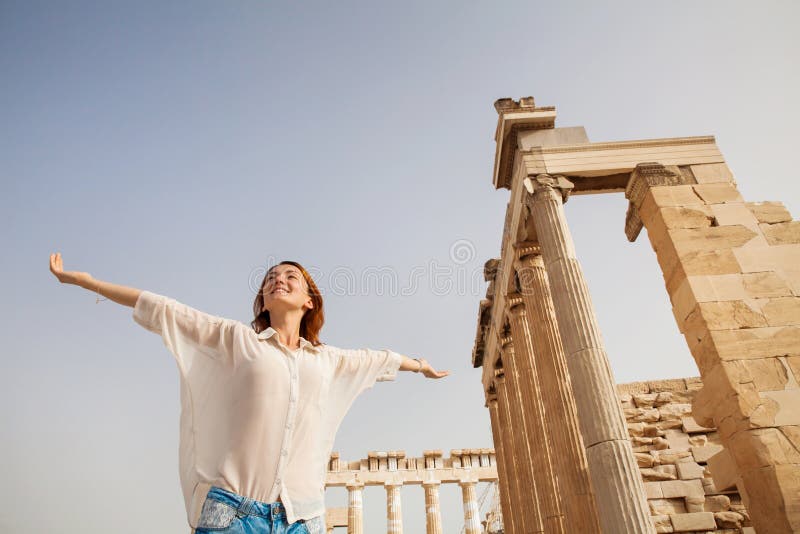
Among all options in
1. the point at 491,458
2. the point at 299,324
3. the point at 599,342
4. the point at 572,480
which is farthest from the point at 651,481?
the point at 491,458

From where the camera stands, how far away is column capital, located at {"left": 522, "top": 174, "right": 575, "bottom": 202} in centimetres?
1159

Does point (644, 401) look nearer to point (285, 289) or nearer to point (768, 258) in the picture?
point (768, 258)

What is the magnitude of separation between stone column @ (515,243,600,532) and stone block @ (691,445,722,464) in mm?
4788

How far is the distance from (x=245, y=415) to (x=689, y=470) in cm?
1481

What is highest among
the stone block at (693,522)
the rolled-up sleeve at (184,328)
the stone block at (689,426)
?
the stone block at (689,426)

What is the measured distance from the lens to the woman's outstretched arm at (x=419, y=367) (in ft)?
10.9

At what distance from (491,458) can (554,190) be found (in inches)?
1059

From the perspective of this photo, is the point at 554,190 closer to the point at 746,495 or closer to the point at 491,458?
the point at 746,495

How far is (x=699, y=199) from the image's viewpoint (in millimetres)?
11047

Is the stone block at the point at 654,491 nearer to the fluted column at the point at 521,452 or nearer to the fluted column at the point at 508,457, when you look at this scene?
the fluted column at the point at 521,452

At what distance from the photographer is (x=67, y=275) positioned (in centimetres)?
260

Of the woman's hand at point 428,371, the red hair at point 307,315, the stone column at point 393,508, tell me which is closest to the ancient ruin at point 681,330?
the woman's hand at point 428,371

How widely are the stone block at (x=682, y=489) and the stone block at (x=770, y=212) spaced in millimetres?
7159

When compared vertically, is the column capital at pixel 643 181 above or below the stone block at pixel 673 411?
above
